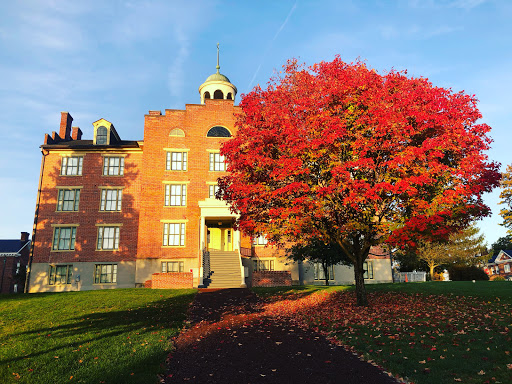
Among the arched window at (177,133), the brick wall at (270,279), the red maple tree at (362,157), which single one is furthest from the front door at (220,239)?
the red maple tree at (362,157)

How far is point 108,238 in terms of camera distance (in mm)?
33188

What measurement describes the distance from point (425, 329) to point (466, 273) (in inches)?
1201

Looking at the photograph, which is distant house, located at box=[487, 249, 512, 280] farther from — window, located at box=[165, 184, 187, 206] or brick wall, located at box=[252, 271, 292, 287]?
window, located at box=[165, 184, 187, 206]

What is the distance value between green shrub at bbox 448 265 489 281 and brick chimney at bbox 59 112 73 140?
43.8 metres

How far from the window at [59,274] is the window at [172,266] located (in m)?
8.50

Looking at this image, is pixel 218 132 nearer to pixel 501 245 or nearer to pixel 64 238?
pixel 64 238

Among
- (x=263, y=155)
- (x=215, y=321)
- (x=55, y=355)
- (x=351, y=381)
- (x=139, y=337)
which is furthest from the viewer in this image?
(x=263, y=155)

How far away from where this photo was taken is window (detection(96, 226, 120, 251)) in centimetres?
3300

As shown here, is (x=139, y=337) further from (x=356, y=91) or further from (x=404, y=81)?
(x=404, y=81)

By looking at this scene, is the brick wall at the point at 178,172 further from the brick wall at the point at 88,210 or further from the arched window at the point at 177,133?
the brick wall at the point at 88,210

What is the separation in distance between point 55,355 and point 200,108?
29.7m

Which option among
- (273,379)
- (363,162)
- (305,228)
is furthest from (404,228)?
(273,379)

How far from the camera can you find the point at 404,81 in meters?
14.1

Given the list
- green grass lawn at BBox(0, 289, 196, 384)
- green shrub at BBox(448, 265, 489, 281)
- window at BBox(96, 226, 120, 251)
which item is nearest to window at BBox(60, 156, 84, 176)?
window at BBox(96, 226, 120, 251)
